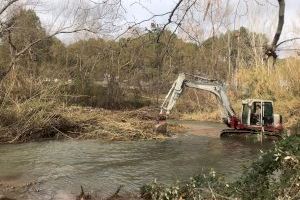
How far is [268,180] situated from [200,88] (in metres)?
16.3

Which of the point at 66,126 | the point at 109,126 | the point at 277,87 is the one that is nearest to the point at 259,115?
the point at 109,126

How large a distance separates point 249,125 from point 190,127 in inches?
232

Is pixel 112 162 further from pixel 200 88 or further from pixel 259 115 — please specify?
pixel 259 115

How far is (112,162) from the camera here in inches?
632

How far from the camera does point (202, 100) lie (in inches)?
1483

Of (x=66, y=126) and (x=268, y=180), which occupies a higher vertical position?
(x=66, y=126)

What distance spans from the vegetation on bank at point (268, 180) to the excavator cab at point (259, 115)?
564 inches

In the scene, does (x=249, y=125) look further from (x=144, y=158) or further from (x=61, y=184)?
(x=61, y=184)

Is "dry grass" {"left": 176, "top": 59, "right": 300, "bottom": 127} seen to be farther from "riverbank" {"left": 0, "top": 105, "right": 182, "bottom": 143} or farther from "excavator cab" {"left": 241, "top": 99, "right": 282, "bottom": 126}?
"riverbank" {"left": 0, "top": 105, "right": 182, "bottom": 143}

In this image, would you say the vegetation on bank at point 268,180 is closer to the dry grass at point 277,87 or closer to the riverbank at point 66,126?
the riverbank at point 66,126

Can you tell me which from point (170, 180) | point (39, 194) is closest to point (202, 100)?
point (170, 180)

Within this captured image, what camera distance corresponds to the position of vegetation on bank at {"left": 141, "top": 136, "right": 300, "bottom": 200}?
20.7ft

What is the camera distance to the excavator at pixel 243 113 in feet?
73.0

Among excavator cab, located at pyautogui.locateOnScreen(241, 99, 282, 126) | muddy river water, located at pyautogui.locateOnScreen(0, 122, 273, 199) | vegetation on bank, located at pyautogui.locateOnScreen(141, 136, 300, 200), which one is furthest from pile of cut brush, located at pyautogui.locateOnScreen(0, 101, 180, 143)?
vegetation on bank, located at pyautogui.locateOnScreen(141, 136, 300, 200)
